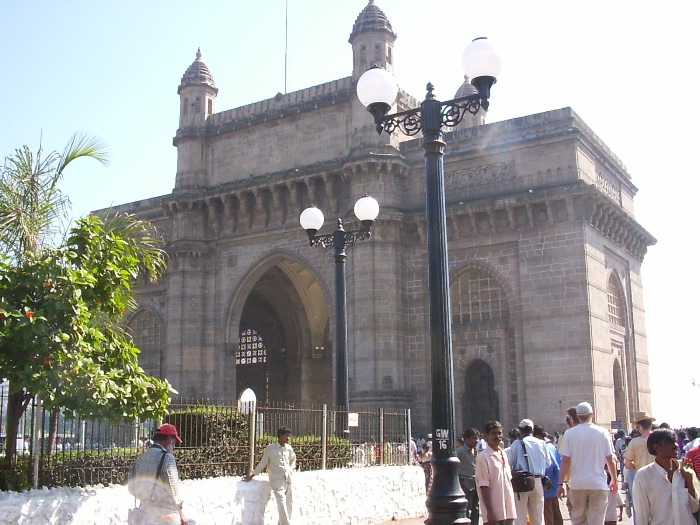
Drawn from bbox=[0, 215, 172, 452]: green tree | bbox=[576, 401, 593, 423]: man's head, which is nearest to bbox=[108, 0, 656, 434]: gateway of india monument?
bbox=[0, 215, 172, 452]: green tree

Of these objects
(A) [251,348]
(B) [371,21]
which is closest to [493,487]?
(B) [371,21]

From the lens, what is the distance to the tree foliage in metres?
8.56

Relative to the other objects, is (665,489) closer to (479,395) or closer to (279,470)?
(279,470)

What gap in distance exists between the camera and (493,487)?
8.47 m

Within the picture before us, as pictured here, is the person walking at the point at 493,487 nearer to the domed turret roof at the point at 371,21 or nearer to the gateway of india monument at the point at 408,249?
the gateway of india monument at the point at 408,249

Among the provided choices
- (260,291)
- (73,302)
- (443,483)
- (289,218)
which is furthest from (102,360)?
(260,291)

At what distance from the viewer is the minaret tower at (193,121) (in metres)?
30.9

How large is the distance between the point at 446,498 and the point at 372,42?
2063cm

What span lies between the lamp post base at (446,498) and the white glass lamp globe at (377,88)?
471cm

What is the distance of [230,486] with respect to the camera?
1133 cm

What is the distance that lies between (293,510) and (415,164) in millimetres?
16228

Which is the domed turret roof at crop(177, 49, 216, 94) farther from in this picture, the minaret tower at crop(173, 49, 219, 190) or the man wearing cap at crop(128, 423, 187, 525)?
the man wearing cap at crop(128, 423, 187, 525)

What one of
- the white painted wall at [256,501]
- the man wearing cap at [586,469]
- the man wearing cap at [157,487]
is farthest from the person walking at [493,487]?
the white painted wall at [256,501]

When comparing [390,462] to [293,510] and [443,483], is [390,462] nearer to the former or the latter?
[293,510]
